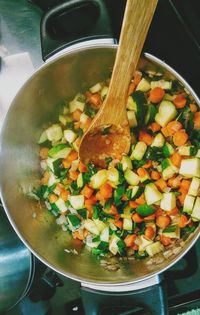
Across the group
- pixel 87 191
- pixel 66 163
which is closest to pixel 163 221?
pixel 87 191

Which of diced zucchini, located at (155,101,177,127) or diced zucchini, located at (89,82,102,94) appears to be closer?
diced zucchini, located at (155,101,177,127)

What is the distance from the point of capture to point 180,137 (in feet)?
4.04

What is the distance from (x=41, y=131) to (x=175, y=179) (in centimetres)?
46

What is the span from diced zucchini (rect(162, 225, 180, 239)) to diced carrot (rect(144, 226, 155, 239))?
0.13ft

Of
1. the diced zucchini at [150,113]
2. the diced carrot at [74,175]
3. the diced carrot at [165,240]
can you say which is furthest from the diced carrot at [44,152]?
the diced carrot at [165,240]

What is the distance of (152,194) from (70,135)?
12.5 inches

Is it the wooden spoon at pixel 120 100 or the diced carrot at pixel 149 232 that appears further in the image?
the diced carrot at pixel 149 232

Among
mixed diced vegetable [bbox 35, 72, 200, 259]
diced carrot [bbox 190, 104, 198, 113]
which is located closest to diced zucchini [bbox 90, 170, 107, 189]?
mixed diced vegetable [bbox 35, 72, 200, 259]

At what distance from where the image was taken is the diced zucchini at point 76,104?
136 cm

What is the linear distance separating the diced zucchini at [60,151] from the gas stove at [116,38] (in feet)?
0.99

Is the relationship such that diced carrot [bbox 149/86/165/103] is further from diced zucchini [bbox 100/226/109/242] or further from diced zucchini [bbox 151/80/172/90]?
diced zucchini [bbox 100/226/109/242]

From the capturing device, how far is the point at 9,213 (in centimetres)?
123

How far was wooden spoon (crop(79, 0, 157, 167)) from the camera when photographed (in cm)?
96

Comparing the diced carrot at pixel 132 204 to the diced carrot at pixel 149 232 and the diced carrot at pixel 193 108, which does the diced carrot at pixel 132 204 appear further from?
the diced carrot at pixel 193 108
